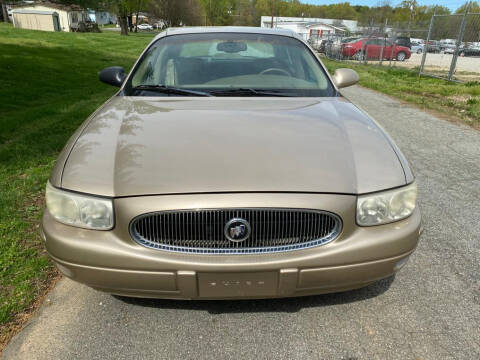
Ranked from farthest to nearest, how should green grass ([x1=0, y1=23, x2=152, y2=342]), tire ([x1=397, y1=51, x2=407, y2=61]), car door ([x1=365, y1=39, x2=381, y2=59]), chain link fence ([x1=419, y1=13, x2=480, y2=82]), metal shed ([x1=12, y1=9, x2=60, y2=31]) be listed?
metal shed ([x1=12, y1=9, x2=60, y2=31]) < tire ([x1=397, y1=51, x2=407, y2=61]) < car door ([x1=365, y1=39, x2=381, y2=59]) < chain link fence ([x1=419, y1=13, x2=480, y2=82]) < green grass ([x1=0, y1=23, x2=152, y2=342])

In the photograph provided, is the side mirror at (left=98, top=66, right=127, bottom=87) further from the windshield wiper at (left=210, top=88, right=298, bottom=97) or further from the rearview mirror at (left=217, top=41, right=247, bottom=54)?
the windshield wiper at (left=210, top=88, right=298, bottom=97)

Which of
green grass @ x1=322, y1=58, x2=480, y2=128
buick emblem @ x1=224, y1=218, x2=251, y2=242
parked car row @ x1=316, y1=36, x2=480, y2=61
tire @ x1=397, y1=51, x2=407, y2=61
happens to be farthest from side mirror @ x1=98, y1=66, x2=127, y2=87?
tire @ x1=397, y1=51, x2=407, y2=61

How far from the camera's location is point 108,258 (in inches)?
73.2

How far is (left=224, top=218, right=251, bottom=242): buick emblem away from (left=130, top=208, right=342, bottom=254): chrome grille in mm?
19

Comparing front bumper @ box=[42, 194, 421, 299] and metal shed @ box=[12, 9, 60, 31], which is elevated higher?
front bumper @ box=[42, 194, 421, 299]

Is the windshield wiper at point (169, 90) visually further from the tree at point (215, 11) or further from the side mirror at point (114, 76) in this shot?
the tree at point (215, 11)

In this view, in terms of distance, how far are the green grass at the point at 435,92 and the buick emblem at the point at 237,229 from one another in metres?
6.99

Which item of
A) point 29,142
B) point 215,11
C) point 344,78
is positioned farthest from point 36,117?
point 215,11

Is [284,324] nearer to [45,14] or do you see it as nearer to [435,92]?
[435,92]

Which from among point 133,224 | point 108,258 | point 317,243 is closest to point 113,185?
point 133,224

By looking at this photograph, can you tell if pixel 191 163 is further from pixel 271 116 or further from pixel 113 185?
pixel 271 116

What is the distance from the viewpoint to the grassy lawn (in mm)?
2613

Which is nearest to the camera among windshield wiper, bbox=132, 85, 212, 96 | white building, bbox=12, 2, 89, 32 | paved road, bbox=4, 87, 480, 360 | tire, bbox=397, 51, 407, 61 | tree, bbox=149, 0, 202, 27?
paved road, bbox=4, 87, 480, 360

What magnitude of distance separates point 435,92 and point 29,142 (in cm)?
1020
